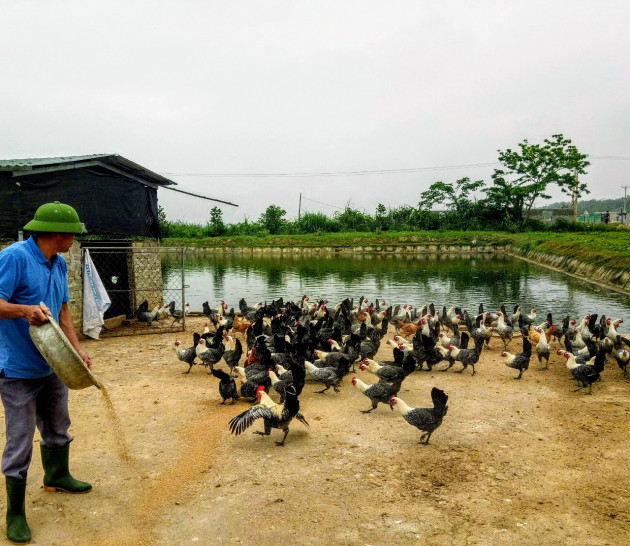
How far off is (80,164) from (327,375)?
798cm

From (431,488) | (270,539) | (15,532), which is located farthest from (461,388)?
(15,532)

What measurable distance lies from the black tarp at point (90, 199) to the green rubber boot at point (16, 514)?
8.21m

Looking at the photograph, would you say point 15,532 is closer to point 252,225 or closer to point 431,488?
point 431,488

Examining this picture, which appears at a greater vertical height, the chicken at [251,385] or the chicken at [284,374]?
the chicken at [284,374]

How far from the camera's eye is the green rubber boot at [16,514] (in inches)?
151

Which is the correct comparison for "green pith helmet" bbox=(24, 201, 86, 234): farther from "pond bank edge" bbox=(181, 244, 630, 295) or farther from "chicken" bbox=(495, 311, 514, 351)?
"pond bank edge" bbox=(181, 244, 630, 295)

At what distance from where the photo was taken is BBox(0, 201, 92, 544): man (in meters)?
3.90

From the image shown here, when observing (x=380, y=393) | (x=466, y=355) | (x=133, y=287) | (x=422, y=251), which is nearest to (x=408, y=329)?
(x=466, y=355)

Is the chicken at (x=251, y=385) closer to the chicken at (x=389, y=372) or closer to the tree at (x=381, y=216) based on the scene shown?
the chicken at (x=389, y=372)

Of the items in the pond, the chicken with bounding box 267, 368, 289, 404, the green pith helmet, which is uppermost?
the green pith helmet

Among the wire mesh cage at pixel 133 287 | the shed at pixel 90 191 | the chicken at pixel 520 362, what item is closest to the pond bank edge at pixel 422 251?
the chicken at pixel 520 362

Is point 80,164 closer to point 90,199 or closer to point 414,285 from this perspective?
point 90,199

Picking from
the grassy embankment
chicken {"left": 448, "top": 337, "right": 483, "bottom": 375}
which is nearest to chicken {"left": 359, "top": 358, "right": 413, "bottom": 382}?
chicken {"left": 448, "top": 337, "right": 483, "bottom": 375}

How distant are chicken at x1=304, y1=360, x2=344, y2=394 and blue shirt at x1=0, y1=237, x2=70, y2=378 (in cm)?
485
